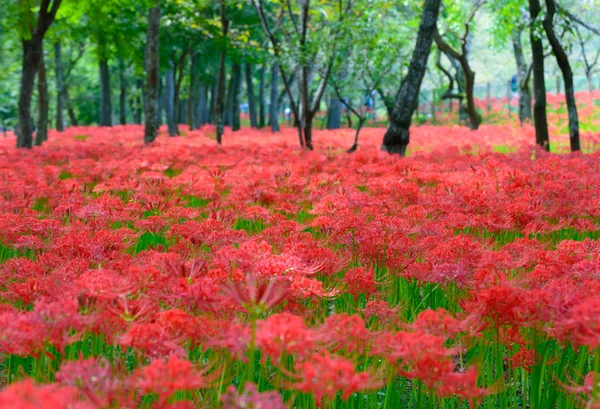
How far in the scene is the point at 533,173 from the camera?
5898mm

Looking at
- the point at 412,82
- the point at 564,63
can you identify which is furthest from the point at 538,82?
the point at 412,82

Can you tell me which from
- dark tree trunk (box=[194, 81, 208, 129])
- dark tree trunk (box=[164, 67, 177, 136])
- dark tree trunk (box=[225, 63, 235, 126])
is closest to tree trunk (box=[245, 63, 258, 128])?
dark tree trunk (box=[225, 63, 235, 126])

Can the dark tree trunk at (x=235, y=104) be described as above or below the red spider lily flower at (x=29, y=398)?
above

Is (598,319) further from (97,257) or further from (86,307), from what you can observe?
A: (97,257)

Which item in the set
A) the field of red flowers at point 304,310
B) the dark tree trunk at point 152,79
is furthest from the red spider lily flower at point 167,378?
the dark tree trunk at point 152,79

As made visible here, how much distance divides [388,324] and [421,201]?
2.45 meters

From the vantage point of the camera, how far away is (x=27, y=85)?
13.0 metres

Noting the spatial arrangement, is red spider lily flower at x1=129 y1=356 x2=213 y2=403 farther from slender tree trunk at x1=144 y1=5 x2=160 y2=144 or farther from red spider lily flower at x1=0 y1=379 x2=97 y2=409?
slender tree trunk at x1=144 y1=5 x2=160 y2=144

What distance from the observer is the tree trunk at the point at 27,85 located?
12.5m

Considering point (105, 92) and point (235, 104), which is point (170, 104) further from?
point (235, 104)

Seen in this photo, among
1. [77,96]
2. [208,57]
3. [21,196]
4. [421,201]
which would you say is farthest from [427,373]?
[77,96]

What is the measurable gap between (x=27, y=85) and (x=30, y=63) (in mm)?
575

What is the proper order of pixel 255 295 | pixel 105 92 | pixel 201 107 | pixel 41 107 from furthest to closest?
pixel 201 107
pixel 105 92
pixel 41 107
pixel 255 295

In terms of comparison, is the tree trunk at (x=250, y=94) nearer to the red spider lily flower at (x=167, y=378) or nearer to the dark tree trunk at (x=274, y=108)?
the dark tree trunk at (x=274, y=108)
